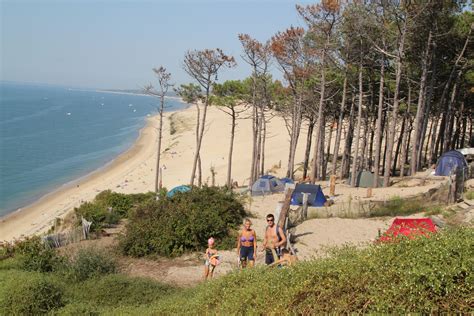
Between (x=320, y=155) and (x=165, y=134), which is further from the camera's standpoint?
(x=165, y=134)

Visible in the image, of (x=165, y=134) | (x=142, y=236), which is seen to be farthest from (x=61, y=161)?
(x=142, y=236)

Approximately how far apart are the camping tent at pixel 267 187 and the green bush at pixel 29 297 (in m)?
16.3

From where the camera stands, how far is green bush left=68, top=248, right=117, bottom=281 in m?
12.2

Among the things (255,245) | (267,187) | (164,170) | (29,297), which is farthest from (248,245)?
(164,170)

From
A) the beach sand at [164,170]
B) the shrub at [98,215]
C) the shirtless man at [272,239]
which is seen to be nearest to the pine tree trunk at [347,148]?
the beach sand at [164,170]

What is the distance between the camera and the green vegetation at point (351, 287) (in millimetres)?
5473

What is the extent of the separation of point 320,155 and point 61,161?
37124 millimetres

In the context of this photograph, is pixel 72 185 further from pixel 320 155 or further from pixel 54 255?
pixel 54 255

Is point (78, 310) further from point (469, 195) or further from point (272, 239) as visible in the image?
point (469, 195)

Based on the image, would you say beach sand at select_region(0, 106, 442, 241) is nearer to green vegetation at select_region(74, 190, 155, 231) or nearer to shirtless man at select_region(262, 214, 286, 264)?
green vegetation at select_region(74, 190, 155, 231)

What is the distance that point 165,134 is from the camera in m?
79.2

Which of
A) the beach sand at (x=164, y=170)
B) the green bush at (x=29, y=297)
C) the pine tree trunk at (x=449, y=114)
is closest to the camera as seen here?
the green bush at (x=29, y=297)

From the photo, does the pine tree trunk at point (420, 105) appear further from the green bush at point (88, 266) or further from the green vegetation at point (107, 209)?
the green bush at point (88, 266)

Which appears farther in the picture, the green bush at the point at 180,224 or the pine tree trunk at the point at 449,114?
the pine tree trunk at the point at 449,114
